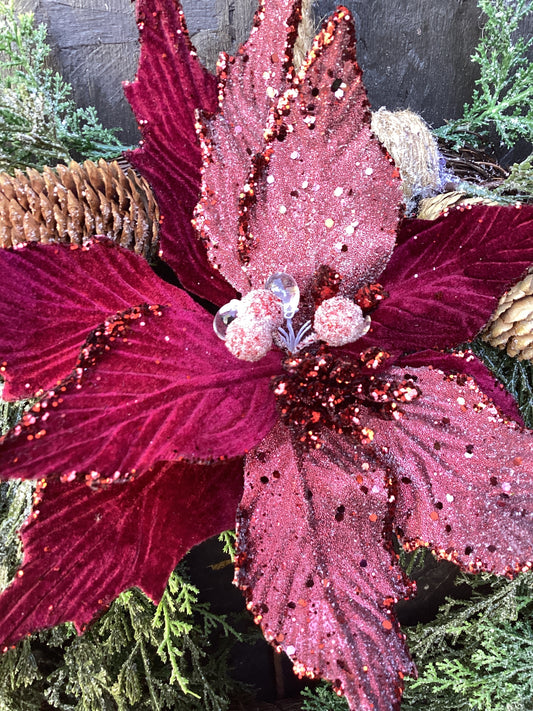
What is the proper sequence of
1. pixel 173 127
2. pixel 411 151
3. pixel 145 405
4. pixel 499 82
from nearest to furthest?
pixel 145 405 → pixel 173 127 → pixel 411 151 → pixel 499 82

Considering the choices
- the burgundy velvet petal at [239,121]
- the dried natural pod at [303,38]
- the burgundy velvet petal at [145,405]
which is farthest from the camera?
the dried natural pod at [303,38]

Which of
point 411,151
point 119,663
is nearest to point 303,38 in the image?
point 411,151

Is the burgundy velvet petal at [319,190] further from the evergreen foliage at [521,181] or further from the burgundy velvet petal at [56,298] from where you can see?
the evergreen foliage at [521,181]

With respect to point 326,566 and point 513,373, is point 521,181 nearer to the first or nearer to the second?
point 513,373

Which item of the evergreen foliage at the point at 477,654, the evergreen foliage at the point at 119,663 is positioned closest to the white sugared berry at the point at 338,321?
the evergreen foliage at the point at 119,663

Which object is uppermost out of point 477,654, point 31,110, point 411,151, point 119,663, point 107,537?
point 31,110

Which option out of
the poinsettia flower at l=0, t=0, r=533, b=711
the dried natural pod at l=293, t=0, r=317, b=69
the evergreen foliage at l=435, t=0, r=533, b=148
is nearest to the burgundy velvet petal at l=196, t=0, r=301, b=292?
the poinsettia flower at l=0, t=0, r=533, b=711

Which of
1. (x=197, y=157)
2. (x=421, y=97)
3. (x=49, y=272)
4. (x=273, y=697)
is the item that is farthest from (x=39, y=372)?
(x=273, y=697)
